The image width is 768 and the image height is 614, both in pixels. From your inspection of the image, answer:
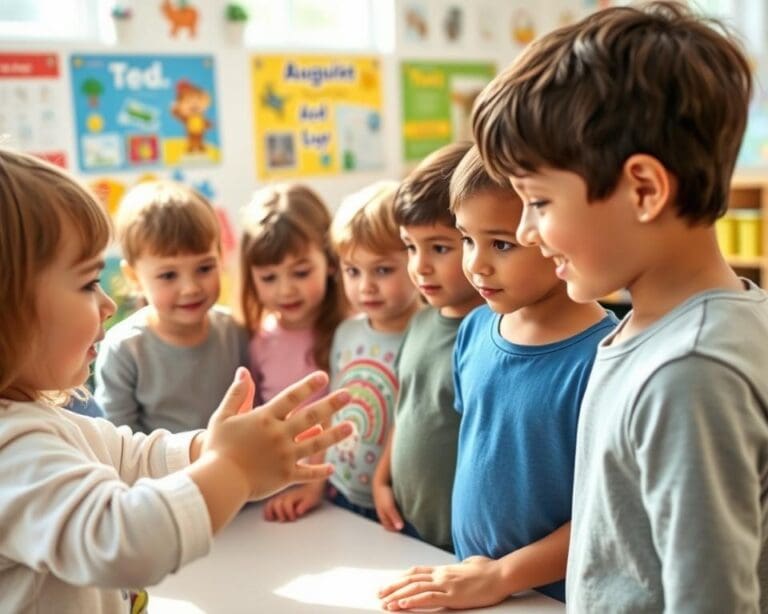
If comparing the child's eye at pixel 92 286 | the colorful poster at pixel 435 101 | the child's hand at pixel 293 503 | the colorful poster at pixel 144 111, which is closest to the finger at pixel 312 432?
the child's eye at pixel 92 286

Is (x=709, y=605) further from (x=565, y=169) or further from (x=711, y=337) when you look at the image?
(x=565, y=169)

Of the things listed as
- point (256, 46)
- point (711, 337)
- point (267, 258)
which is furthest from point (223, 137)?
point (711, 337)

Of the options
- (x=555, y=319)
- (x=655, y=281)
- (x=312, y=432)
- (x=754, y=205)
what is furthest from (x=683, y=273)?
(x=754, y=205)

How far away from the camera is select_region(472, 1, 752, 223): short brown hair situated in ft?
2.37

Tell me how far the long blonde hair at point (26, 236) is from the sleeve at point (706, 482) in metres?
0.56

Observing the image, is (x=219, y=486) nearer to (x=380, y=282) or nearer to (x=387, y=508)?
(x=387, y=508)

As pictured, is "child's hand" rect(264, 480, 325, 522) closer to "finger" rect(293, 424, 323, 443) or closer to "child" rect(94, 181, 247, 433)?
"child" rect(94, 181, 247, 433)

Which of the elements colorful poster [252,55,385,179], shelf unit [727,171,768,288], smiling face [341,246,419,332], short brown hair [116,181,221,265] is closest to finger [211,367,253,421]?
smiling face [341,246,419,332]

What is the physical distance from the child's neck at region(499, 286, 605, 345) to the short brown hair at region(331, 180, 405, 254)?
1.35ft

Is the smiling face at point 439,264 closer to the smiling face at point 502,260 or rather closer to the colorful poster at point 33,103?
the smiling face at point 502,260

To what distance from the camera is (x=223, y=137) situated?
3.00 m

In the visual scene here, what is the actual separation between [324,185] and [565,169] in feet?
8.54

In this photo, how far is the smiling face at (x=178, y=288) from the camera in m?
1.53

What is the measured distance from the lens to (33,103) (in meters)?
2.55
